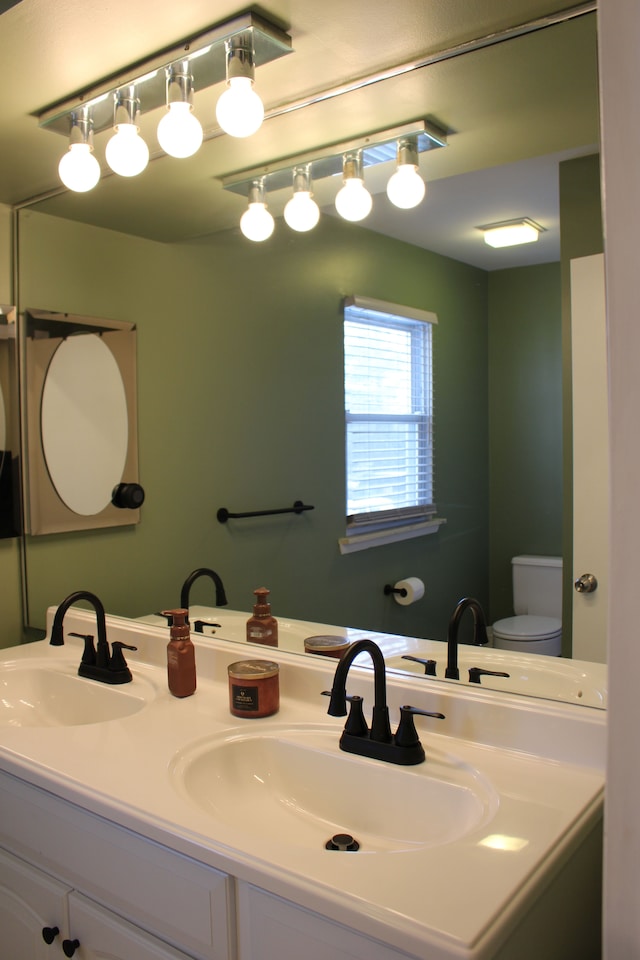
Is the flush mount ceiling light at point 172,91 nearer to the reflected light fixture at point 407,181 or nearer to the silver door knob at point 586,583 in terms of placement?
the reflected light fixture at point 407,181

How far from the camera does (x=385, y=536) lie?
169 cm

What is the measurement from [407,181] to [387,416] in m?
0.52

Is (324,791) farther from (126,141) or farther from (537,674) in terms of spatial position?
(126,141)

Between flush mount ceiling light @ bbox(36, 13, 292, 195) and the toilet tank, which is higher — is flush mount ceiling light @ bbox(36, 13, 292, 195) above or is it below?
above

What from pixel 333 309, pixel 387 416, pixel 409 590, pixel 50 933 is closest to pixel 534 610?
pixel 409 590

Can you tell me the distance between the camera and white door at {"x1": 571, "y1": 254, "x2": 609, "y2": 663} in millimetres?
1361

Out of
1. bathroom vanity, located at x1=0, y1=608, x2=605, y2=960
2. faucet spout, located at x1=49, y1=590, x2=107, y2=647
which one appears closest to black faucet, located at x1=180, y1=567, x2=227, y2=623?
faucet spout, located at x1=49, y1=590, x2=107, y2=647

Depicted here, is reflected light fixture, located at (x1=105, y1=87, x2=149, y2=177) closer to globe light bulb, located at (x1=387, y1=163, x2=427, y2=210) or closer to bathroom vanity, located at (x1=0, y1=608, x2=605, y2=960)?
globe light bulb, located at (x1=387, y1=163, x2=427, y2=210)

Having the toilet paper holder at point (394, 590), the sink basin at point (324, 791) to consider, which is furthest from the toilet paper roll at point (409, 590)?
the sink basin at point (324, 791)

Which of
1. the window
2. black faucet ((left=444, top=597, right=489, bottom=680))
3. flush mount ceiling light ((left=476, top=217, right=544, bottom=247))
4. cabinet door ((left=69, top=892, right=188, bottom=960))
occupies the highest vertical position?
flush mount ceiling light ((left=476, top=217, right=544, bottom=247))

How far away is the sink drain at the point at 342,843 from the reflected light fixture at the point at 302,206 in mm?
1355

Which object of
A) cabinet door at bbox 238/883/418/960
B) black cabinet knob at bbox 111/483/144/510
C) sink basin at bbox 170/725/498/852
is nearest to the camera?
cabinet door at bbox 238/883/418/960

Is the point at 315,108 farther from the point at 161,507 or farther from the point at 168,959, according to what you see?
the point at 168,959

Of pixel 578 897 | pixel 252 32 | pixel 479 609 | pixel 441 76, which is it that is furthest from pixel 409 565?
pixel 252 32
